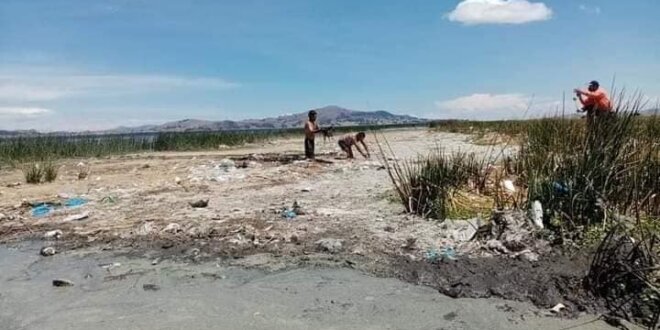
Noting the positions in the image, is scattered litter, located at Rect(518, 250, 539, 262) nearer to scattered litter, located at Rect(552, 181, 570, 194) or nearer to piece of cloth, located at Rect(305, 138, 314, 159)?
scattered litter, located at Rect(552, 181, 570, 194)

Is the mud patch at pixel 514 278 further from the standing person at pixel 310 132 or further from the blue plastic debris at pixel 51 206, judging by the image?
the standing person at pixel 310 132

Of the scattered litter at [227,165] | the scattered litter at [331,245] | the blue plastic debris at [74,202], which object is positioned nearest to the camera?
the scattered litter at [331,245]

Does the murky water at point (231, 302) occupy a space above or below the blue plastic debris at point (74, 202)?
below

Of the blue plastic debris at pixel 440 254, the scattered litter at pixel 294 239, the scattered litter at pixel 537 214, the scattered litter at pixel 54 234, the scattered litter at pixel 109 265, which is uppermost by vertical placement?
the scattered litter at pixel 537 214

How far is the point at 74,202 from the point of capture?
9.95 meters

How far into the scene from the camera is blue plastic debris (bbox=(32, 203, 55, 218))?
356 inches

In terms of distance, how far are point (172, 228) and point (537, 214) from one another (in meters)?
4.17

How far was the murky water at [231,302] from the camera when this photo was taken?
4383 mm

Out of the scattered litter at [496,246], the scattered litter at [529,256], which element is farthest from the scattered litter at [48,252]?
the scattered litter at [529,256]

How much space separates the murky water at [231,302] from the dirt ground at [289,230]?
0.26m

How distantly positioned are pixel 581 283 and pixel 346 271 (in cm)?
198

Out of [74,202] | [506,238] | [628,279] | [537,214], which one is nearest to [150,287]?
[506,238]

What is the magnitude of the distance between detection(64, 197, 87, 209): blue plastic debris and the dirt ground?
0.65 feet

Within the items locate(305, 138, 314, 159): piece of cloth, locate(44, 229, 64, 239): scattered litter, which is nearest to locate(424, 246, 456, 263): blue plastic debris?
locate(44, 229, 64, 239): scattered litter
